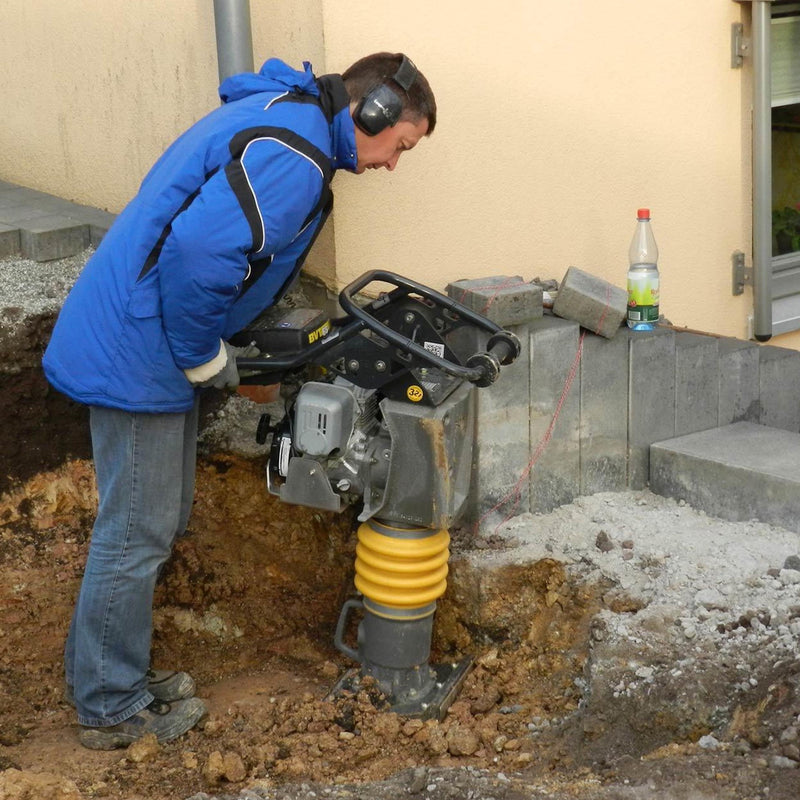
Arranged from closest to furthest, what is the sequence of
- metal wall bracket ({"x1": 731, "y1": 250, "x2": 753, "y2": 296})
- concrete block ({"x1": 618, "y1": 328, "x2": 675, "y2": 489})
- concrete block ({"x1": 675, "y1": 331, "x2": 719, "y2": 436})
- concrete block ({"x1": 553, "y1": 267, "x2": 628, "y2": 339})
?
concrete block ({"x1": 553, "y1": 267, "x2": 628, "y2": 339}) → concrete block ({"x1": 618, "y1": 328, "x2": 675, "y2": 489}) → concrete block ({"x1": 675, "y1": 331, "x2": 719, "y2": 436}) → metal wall bracket ({"x1": 731, "y1": 250, "x2": 753, "y2": 296})

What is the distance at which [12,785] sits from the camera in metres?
2.96

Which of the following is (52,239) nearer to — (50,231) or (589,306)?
(50,231)

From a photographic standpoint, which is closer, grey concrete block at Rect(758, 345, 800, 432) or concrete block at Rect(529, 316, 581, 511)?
concrete block at Rect(529, 316, 581, 511)

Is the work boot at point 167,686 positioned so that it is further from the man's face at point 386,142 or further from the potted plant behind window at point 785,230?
the potted plant behind window at point 785,230

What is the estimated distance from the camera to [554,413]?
4.12m

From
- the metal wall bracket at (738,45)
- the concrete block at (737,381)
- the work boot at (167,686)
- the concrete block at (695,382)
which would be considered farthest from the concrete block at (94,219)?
the metal wall bracket at (738,45)

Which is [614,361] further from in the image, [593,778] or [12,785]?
[12,785]

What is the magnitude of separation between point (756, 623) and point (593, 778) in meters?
0.81

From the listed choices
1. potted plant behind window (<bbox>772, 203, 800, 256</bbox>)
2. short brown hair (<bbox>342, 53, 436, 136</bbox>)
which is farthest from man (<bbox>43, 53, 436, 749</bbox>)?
potted plant behind window (<bbox>772, 203, 800, 256</bbox>)

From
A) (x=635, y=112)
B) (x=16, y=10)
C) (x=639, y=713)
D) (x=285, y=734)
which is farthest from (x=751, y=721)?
(x=16, y=10)

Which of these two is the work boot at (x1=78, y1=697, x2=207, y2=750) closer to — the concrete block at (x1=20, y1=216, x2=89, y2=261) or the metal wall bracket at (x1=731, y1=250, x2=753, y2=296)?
the concrete block at (x1=20, y1=216, x2=89, y2=261)

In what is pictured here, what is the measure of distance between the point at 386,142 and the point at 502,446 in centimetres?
133

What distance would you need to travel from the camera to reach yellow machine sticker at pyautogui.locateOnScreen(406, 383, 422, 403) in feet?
10.6

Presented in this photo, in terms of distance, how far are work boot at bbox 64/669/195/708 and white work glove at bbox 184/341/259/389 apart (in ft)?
3.39
